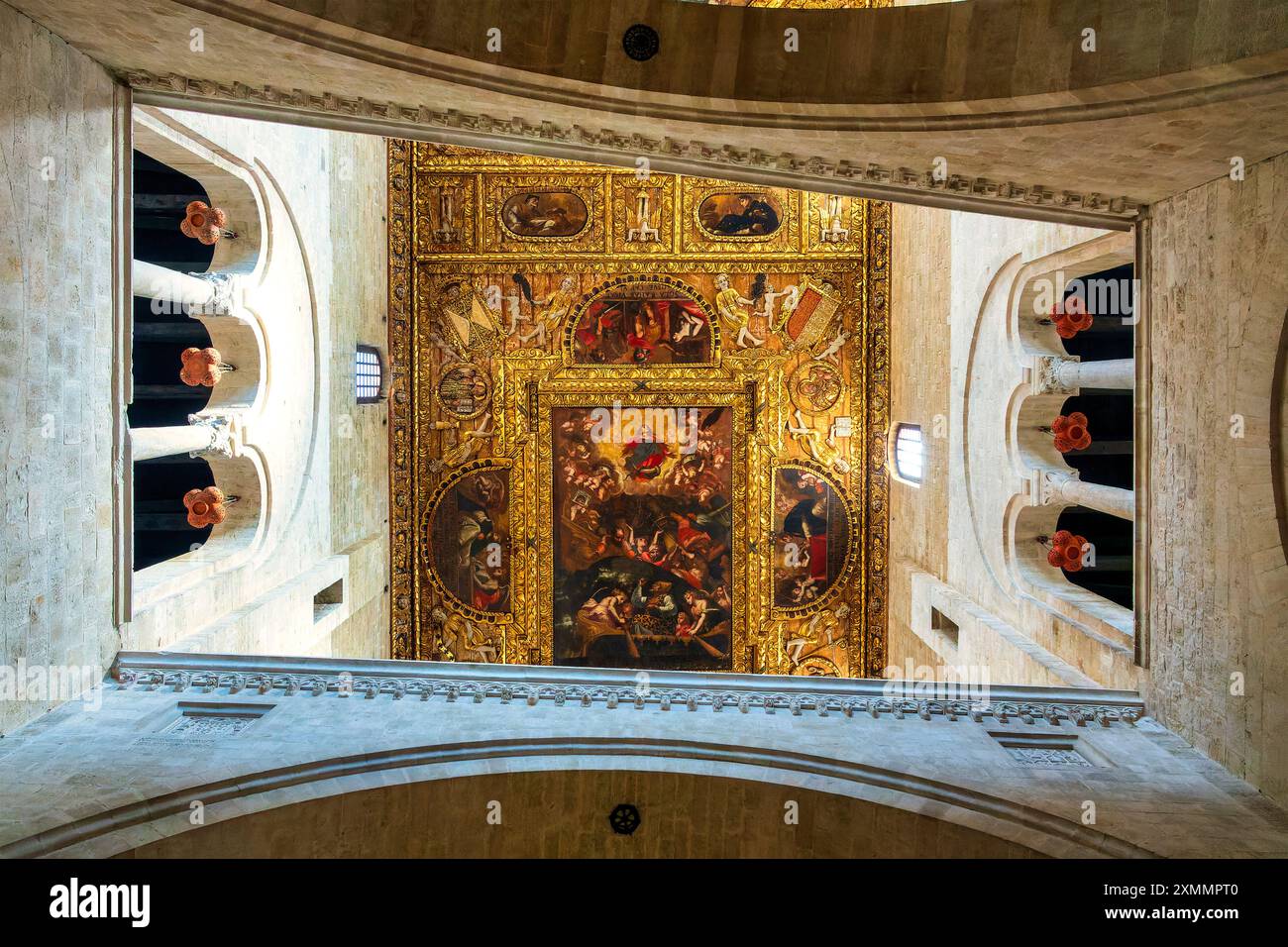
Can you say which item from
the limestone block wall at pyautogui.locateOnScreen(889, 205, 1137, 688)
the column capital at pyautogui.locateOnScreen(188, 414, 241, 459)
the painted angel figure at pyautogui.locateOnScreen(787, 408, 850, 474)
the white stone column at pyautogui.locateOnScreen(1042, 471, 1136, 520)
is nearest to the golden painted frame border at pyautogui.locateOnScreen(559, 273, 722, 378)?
the painted angel figure at pyautogui.locateOnScreen(787, 408, 850, 474)

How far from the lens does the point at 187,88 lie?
674cm

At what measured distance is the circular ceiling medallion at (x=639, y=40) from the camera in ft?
19.4

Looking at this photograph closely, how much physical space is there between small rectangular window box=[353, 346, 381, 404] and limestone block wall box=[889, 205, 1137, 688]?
9364 millimetres

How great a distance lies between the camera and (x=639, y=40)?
591cm

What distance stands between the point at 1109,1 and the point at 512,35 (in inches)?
166

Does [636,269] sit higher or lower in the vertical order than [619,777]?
higher

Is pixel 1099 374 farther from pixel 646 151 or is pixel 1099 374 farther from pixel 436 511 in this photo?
pixel 436 511

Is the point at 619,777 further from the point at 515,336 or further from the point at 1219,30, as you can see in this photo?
the point at 515,336

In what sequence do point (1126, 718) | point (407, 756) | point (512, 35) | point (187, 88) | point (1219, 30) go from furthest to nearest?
point (1126, 718)
point (187, 88)
point (407, 756)
point (512, 35)
point (1219, 30)

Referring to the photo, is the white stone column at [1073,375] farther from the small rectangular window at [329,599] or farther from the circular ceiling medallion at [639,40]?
the small rectangular window at [329,599]

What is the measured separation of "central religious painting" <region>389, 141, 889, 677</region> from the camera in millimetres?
14336

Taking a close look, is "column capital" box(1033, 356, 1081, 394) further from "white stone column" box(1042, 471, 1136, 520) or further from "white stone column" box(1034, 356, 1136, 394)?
"white stone column" box(1042, 471, 1136, 520)

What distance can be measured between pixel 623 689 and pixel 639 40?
5555mm

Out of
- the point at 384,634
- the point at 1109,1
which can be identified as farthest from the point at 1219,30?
the point at 384,634
